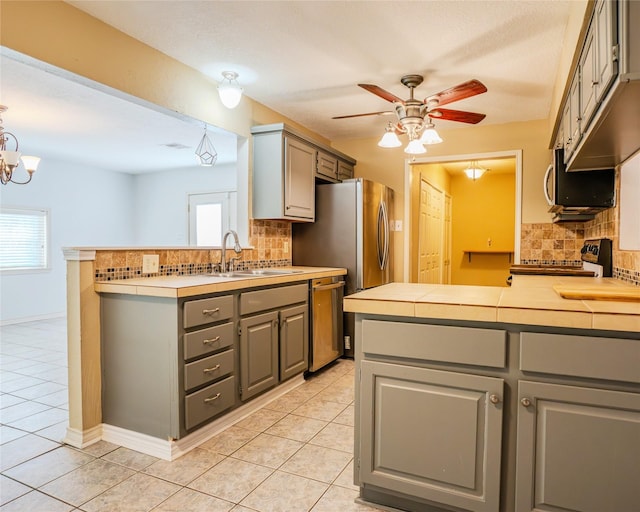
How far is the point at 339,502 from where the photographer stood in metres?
1.77

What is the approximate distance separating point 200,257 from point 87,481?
5.16 feet

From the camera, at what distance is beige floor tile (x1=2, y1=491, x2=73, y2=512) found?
170 cm

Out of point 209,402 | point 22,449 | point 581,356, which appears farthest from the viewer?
point 209,402

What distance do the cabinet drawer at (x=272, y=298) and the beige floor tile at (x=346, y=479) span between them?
1.05 meters

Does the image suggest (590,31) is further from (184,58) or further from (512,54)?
(184,58)

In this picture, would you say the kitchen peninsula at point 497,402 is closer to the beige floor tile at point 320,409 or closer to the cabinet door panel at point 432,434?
the cabinet door panel at point 432,434

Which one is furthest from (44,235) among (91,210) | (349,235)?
(349,235)

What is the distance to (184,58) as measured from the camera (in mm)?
2785

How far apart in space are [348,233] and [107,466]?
2.62m

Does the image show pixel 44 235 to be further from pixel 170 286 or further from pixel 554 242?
pixel 554 242

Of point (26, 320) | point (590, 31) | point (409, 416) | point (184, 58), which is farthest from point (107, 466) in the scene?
point (26, 320)

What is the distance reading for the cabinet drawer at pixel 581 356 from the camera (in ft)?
4.27

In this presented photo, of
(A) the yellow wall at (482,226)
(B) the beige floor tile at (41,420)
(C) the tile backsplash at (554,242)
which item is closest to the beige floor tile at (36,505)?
(B) the beige floor tile at (41,420)

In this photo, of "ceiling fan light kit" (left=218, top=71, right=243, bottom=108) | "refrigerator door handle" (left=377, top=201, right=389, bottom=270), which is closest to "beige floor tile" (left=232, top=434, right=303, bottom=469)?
"ceiling fan light kit" (left=218, top=71, right=243, bottom=108)
